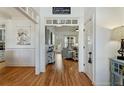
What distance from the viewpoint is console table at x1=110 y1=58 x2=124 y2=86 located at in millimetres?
3391

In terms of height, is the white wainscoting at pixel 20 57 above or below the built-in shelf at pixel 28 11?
below

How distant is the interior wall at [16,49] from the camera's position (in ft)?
26.1

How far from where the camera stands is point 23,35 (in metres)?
8.02

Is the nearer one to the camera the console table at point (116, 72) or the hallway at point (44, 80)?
the console table at point (116, 72)

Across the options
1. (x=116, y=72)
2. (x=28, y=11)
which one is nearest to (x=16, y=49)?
→ (x=28, y=11)

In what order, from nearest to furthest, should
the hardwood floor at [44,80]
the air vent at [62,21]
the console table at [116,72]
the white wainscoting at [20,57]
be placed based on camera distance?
1. the console table at [116,72]
2. the hardwood floor at [44,80]
3. the air vent at [62,21]
4. the white wainscoting at [20,57]

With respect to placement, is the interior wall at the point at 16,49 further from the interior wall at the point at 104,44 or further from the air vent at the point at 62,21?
the interior wall at the point at 104,44

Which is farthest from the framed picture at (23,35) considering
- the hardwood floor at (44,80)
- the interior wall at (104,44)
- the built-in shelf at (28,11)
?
the interior wall at (104,44)

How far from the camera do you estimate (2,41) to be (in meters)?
8.09

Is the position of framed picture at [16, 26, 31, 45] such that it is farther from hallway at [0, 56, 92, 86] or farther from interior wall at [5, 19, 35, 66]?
hallway at [0, 56, 92, 86]

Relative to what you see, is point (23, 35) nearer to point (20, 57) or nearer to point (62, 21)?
point (20, 57)

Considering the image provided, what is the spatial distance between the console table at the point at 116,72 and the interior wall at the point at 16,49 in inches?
191

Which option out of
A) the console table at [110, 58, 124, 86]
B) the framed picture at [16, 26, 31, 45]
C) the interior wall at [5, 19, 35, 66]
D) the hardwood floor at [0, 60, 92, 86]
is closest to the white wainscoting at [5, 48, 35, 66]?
the interior wall at [5, 19, 35, 66]
